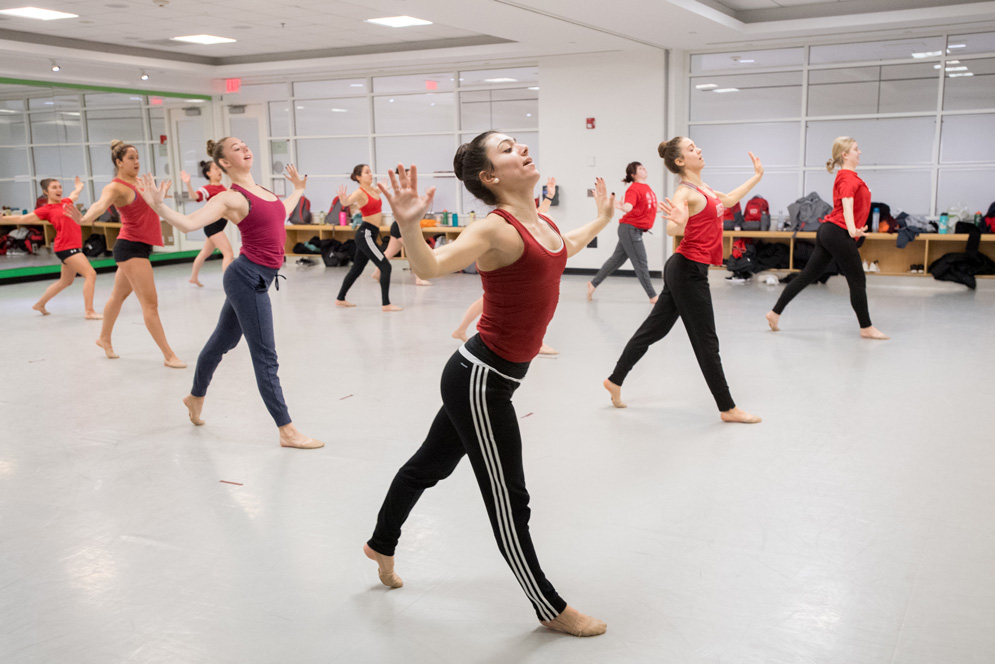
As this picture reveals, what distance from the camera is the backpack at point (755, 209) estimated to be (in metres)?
11.8

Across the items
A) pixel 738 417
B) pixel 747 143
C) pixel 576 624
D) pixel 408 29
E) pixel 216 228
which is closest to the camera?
pixel 576 624

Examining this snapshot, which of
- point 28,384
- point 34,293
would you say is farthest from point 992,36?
point 34,293

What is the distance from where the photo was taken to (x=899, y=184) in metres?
11.8

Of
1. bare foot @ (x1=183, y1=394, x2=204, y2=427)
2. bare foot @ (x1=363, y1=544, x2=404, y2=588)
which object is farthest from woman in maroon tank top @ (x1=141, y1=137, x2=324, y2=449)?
bare foot @ (x1=363, y1=544, x2=404, y2=588)

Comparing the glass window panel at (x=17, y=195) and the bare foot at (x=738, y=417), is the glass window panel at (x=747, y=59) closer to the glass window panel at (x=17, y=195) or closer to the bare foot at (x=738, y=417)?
the bare foot at (x=738, y=417)

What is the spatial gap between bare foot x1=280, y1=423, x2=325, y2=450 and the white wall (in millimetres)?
8217

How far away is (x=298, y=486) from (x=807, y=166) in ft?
34.0

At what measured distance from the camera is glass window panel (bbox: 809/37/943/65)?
11.1 m

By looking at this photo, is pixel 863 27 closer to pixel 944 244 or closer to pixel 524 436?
pixel 944 244

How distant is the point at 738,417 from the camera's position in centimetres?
482

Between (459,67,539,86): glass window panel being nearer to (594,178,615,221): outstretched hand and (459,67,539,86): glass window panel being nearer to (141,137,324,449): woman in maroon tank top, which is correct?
(141,137,324,449): woman in maroon tank top

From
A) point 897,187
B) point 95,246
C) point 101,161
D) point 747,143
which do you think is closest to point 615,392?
point 897,187

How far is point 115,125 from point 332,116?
12.8 ft

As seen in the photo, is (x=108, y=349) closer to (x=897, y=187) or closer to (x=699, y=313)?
(x=699, y=313)
